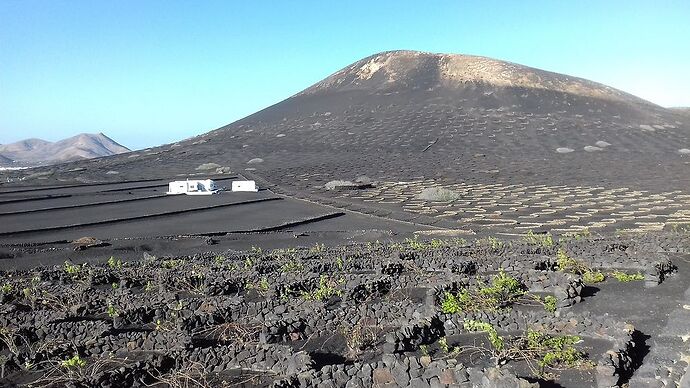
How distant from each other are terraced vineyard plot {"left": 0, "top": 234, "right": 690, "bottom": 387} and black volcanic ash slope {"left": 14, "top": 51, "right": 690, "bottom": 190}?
27344mm

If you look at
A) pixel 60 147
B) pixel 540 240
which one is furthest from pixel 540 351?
pixel 60 147

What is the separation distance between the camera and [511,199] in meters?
35.3

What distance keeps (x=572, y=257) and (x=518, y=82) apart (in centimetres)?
6916

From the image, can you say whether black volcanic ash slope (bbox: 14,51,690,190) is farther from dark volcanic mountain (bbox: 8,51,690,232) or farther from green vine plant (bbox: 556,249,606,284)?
green vine plant (bbox: 556,249,606,284)

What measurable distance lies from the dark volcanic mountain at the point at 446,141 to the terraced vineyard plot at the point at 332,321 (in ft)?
42.9

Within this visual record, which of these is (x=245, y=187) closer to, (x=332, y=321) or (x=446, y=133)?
(x=332, y=321)

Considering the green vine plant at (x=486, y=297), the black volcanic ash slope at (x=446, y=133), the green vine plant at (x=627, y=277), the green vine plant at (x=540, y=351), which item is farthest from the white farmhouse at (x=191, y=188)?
the green vine plant at (x=540, y=351)

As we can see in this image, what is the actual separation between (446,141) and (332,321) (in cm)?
5273

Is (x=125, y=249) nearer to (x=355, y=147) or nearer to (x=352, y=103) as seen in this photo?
(x=355, y=147)

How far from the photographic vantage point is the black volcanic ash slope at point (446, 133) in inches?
1956

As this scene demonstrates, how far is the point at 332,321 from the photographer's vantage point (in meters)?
11.2

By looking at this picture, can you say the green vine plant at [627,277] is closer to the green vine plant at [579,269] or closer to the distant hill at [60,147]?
the green vine plant at [579,269]

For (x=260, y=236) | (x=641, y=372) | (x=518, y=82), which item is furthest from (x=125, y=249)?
(x=518, y=82)

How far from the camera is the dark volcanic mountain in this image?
1610 inches
